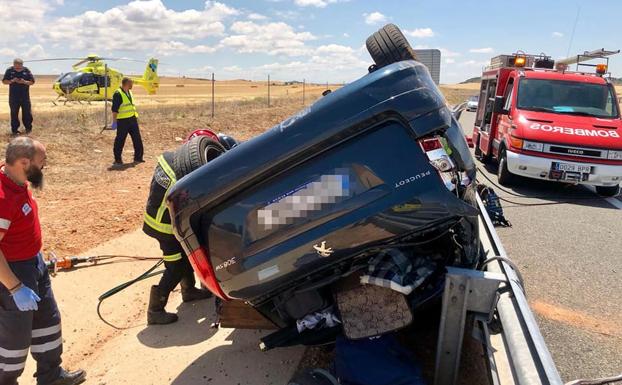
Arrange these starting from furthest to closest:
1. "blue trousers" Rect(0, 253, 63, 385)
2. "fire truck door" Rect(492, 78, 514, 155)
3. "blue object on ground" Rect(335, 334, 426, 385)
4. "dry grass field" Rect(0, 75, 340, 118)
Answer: "dry grass field" Rect(0, 75, 340, 118) < "fire truck door" Rect(492, 78, 514, 155) < "blue trousers" Rect(0, 253, 63, 385) < "blue object on ground" Rect(335, 334, 426, 385)

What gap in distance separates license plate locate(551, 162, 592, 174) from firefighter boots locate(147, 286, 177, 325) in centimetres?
684

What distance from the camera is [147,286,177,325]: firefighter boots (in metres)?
3.97

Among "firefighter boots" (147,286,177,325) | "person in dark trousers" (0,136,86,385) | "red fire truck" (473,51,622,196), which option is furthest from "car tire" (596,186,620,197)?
Answer: "person in dark trousers" (0,136,86,385)

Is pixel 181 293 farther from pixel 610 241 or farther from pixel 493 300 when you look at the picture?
pixel 610 241

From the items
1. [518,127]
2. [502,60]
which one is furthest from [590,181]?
[502,60]

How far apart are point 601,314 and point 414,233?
2.64m

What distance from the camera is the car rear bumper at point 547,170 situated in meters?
8.07

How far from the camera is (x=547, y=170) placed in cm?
830

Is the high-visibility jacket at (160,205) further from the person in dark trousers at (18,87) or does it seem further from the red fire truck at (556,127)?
the person in dark trousers at (18,87)

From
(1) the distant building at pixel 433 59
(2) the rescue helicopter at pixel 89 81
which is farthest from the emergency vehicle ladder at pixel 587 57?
(2) the rescue helicopter at pixel 89 81

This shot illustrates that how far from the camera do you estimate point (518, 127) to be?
8773 mm

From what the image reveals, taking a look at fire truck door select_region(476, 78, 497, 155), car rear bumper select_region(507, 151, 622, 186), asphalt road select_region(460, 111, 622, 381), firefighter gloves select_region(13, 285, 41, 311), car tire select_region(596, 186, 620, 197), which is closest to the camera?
firefighter gloves select_region(13, 285, 41, 311)

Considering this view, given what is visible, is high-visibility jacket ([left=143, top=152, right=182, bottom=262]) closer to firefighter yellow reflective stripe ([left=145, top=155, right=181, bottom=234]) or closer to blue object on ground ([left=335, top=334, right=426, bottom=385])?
firefighter yellow reflective stripe ([left=145, top=155, right=181, bottom=234])

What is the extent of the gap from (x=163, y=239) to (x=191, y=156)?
0.82 meters
